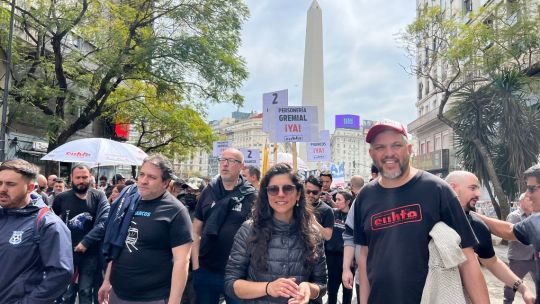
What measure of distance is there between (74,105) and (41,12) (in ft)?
11.1

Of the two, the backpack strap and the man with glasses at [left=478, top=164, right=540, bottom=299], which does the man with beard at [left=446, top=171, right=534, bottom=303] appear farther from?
the backpack strap

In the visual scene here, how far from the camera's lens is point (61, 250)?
255 cm

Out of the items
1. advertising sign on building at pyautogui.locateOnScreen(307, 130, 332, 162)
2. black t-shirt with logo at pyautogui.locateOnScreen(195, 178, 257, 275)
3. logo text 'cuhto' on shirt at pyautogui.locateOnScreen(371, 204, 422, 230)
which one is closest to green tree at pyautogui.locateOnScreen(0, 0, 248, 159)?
advertising sign on building at pyautogui.locateOnScreen(307, 130, 332, 162)

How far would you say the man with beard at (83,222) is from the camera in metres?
4.80

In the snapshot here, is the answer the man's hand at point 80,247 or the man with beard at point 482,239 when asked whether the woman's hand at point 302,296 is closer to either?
the man with beard at point 482,239

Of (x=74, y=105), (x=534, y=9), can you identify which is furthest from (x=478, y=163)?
(x=74, y=105)

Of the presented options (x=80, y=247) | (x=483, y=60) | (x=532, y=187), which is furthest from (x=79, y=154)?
(x=483, y=60)

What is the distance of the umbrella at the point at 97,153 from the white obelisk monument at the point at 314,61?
17376mm

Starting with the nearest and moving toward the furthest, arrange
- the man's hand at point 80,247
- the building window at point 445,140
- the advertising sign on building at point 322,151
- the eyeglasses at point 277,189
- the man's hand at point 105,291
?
the eyeglasses at point 277,189
the man's hand at point 105,291
the man's hand at point 80,247
the advertising sign on building at point 322,151
the building window at point 445,140

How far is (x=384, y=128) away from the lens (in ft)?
8.05

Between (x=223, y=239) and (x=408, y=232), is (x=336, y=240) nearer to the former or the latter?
(x=223, y=239)

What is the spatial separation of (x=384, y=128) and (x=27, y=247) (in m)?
2.25

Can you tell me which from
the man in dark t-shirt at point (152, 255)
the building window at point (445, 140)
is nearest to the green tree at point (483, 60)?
the man in dark t-shirt at point (152, 255)

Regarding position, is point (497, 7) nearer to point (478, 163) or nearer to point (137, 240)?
point (478, 163)
